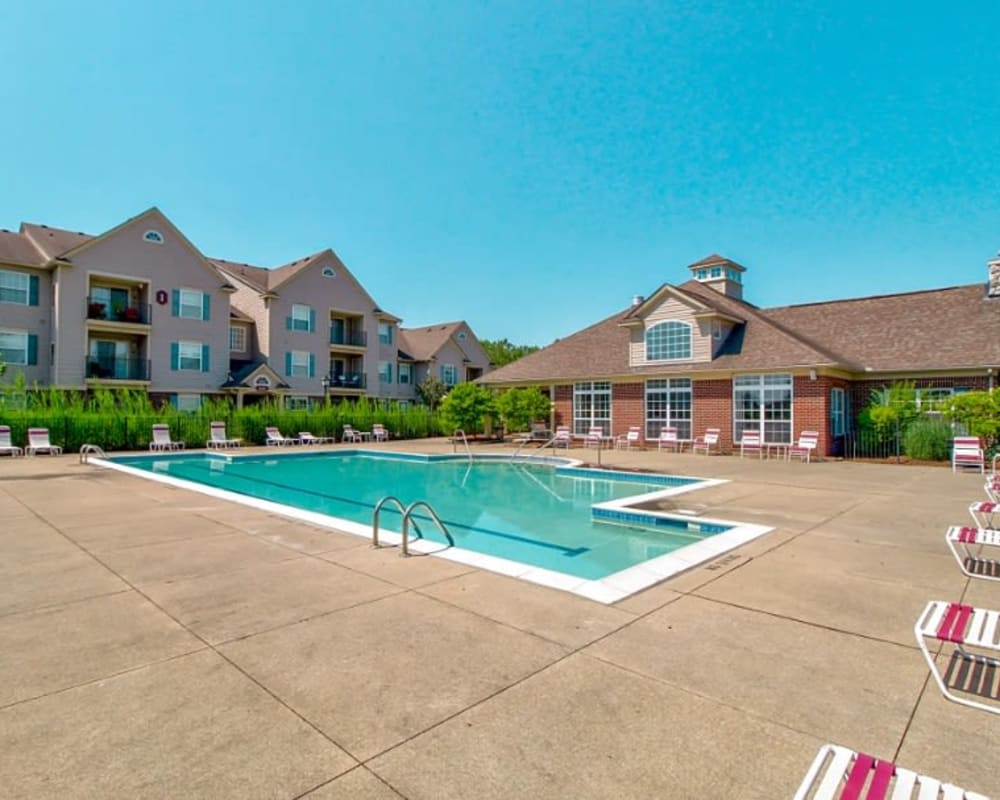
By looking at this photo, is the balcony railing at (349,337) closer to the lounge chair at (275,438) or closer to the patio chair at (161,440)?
the lounge chair at (275,438)

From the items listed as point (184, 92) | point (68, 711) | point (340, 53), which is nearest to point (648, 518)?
point (68, 711)

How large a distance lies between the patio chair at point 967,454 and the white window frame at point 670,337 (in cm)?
841

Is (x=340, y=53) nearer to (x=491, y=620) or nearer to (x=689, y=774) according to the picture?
(x=491, y=620)

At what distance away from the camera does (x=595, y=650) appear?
12.1 feet

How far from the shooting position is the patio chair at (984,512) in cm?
663

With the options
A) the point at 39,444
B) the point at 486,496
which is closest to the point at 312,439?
the point at 39,444

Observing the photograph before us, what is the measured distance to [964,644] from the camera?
3314 mm

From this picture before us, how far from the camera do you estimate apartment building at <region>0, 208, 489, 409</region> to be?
25.0 m

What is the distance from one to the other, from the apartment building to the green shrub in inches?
1066

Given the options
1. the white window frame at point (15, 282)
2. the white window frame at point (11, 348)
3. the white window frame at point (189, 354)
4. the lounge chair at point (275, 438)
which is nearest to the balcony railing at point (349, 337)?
the white window frame at point (189, 354)

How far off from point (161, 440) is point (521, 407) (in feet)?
45.1

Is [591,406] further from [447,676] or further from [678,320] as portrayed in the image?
[447,676]

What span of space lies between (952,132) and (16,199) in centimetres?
3597

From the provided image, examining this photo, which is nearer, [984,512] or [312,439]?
[984,512]
